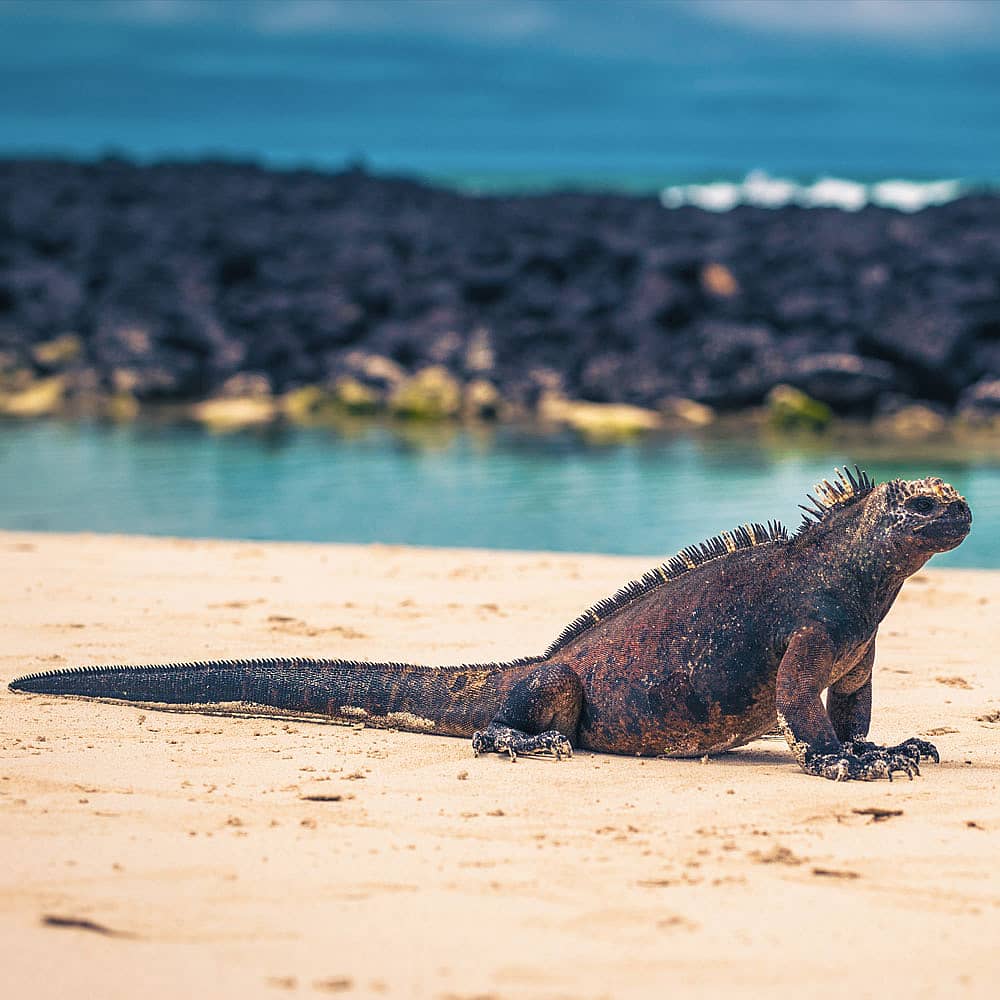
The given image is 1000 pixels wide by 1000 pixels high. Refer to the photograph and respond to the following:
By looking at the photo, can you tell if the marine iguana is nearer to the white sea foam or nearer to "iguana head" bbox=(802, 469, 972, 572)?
"iguana head" bbox=(802, 469, 972, 572)

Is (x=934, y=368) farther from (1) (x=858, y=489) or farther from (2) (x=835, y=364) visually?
(1) (x=858, y=489)

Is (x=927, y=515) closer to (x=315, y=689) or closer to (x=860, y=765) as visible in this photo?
(x=860, y=765)

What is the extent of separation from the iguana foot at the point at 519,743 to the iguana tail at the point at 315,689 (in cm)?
23

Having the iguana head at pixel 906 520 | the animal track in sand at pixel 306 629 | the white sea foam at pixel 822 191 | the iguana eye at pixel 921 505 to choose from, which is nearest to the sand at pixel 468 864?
the iguana head at pixel 906 520

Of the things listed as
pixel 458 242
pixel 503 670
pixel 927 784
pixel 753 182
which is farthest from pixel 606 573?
pixel 753 182

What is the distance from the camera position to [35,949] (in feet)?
11.6

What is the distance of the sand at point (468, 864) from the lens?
11.5 ft

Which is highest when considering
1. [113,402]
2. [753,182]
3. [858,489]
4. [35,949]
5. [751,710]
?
[753,182]

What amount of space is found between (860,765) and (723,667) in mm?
596

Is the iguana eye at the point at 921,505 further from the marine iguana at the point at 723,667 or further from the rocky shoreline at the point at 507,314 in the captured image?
the rocky shoreline at the point at 507,314

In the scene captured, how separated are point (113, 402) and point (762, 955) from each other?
28771 millimetres

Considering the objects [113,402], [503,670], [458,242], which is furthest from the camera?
[458,242]

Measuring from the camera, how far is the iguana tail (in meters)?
6.03

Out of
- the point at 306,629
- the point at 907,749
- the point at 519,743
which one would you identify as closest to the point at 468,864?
the point at 519,743
